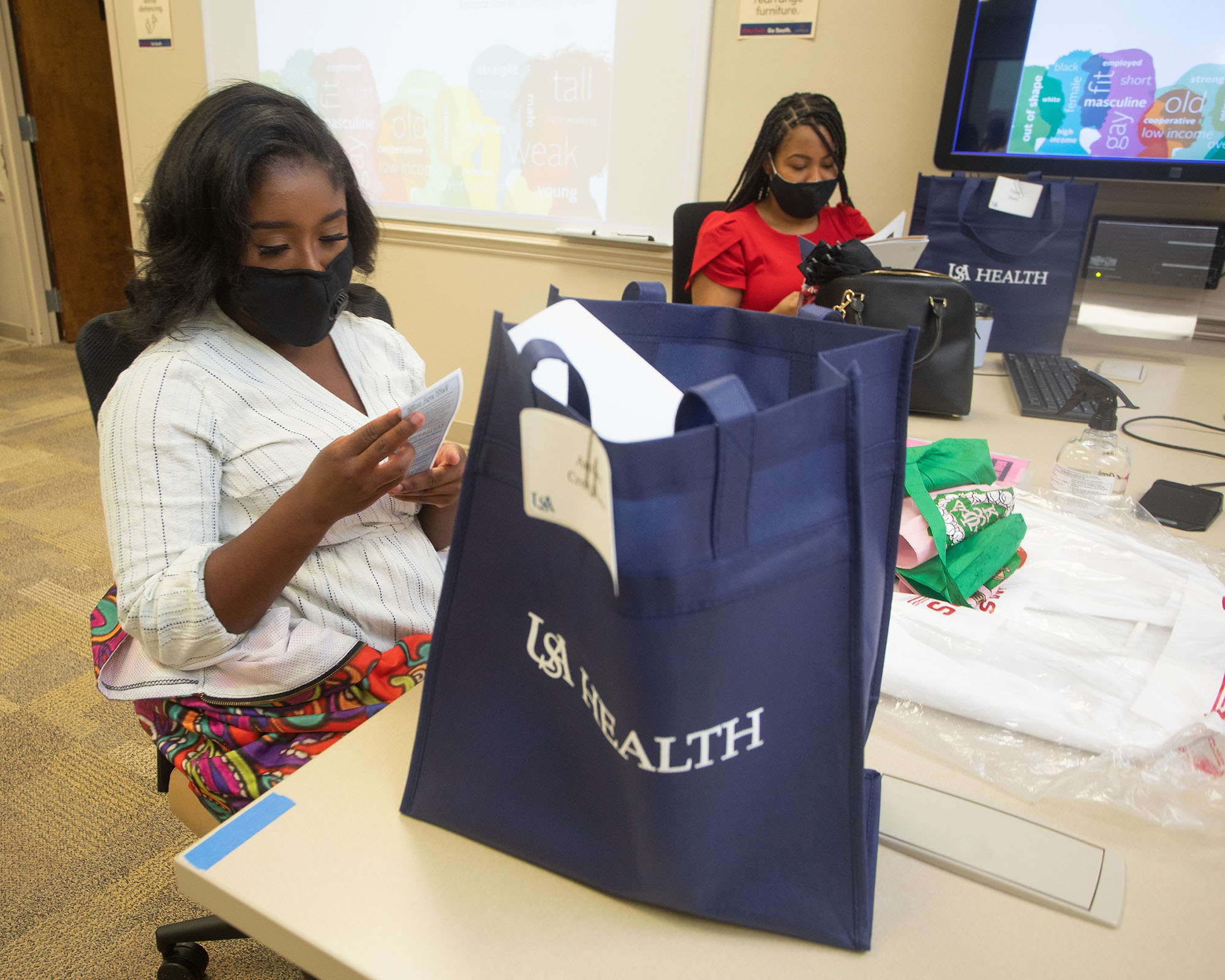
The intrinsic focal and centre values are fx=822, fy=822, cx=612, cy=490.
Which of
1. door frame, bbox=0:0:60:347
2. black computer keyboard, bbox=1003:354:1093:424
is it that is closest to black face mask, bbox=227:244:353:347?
black computer keyboard, bbox=1003:354:1093:424

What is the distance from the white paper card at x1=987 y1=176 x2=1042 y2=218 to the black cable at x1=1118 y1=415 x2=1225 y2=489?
0.53 meters

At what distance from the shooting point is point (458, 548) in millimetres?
505

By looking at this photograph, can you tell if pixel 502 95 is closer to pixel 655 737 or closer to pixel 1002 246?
pixel 1002 246

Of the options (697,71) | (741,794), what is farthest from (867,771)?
(697,71)

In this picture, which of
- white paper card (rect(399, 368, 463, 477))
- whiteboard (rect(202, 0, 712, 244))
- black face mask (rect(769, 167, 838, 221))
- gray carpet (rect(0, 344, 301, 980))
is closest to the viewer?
white paper card (rect(399, 368, 463, 477))

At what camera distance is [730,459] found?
0.39 m

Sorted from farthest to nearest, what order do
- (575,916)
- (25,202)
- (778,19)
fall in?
(25,202)
(778,19)
(575,916)

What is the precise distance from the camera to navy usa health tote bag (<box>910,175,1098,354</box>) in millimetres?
1751

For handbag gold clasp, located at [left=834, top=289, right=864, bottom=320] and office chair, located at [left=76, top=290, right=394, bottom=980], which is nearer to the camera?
office chair, located at [left=76, top=290, right=394, bottom=980]

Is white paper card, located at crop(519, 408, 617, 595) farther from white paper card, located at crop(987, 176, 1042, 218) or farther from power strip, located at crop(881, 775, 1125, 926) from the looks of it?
white paper card, located at crop(987, 176, 1042, 218)

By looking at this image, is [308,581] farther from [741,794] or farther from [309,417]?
[741,794]

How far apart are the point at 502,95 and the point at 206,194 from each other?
2.24 meters

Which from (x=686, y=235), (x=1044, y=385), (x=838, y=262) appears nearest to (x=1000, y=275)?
(x=1044, y=385)

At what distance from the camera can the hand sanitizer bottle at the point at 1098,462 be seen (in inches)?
43.4
